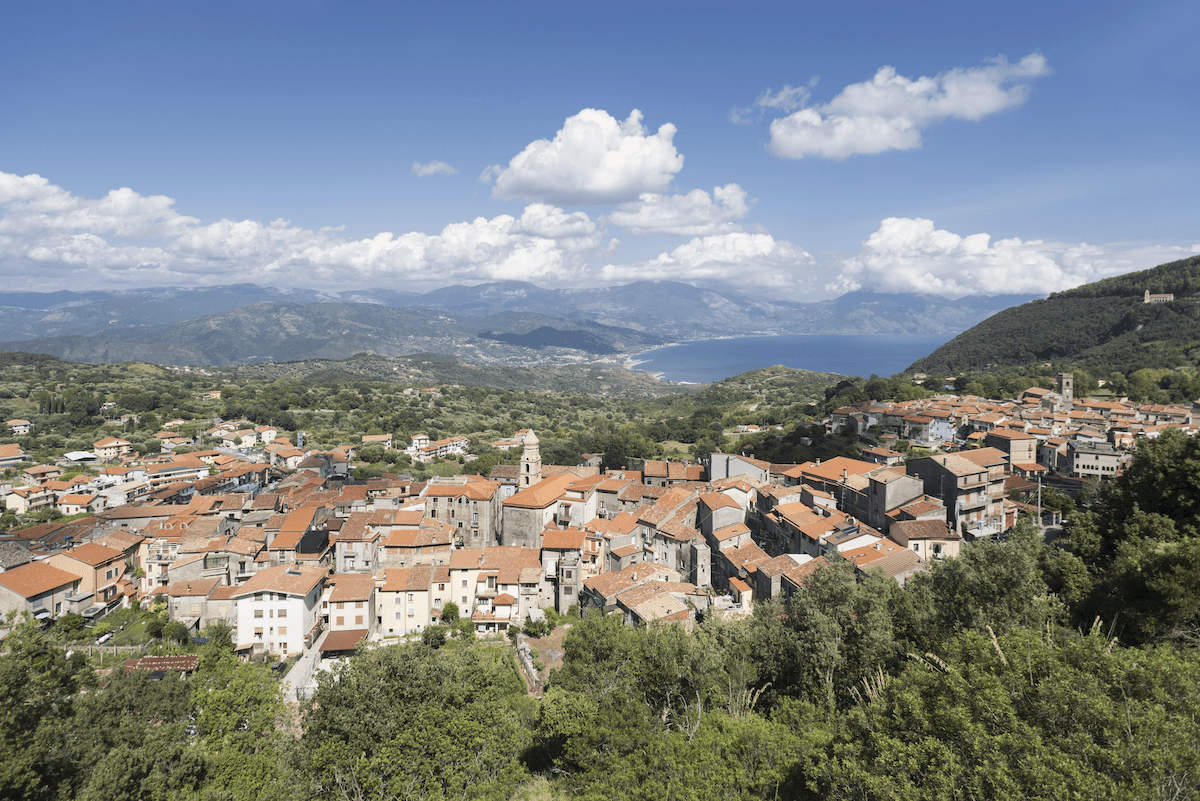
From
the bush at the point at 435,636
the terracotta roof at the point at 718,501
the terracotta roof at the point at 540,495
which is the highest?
the terracotta roof at the point at 718,501

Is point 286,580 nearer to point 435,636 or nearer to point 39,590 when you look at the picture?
point 435,636

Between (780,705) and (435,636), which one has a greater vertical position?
(780,705)

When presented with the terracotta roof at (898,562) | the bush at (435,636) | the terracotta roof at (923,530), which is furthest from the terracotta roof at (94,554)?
the terracotta roof at (923,530)

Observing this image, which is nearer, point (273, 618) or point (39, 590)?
point (273, 618)

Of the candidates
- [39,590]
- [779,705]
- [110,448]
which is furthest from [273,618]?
[110,448]

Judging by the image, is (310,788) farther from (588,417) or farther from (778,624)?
(588,417)

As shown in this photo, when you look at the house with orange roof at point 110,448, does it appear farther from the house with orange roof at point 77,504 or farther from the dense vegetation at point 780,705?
the dense vegetation at point 780,705
